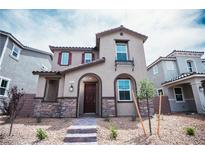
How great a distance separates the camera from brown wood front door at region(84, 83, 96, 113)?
11.0 metres

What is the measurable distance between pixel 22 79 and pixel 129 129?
12.3m

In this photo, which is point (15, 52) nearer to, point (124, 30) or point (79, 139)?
point (124, 30)

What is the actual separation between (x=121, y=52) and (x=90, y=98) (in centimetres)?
512

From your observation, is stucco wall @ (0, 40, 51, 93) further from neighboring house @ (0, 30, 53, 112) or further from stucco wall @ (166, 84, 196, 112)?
stucco wall @ (166, 84, 196, 112)

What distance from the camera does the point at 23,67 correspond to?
43.2ft

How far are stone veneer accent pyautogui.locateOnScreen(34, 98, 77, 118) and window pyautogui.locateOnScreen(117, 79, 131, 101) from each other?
350 cm

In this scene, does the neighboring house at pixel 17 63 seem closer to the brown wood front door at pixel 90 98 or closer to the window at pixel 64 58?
the window at pixel 64 58

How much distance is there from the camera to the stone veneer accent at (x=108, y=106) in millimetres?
8641

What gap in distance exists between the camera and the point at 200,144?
14.3ft

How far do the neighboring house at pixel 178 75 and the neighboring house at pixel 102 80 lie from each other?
5.32 metres

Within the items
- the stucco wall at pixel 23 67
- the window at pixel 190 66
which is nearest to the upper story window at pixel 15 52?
the stucco wall at pixel 23 67

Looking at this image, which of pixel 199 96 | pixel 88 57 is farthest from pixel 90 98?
pixel 199 96

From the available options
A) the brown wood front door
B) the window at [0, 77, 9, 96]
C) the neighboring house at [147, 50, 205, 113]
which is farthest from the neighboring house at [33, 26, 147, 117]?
the neighboring house at [147, 50, 205, 113]

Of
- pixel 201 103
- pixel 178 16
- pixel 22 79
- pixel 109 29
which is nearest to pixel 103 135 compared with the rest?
pixel 178 16
